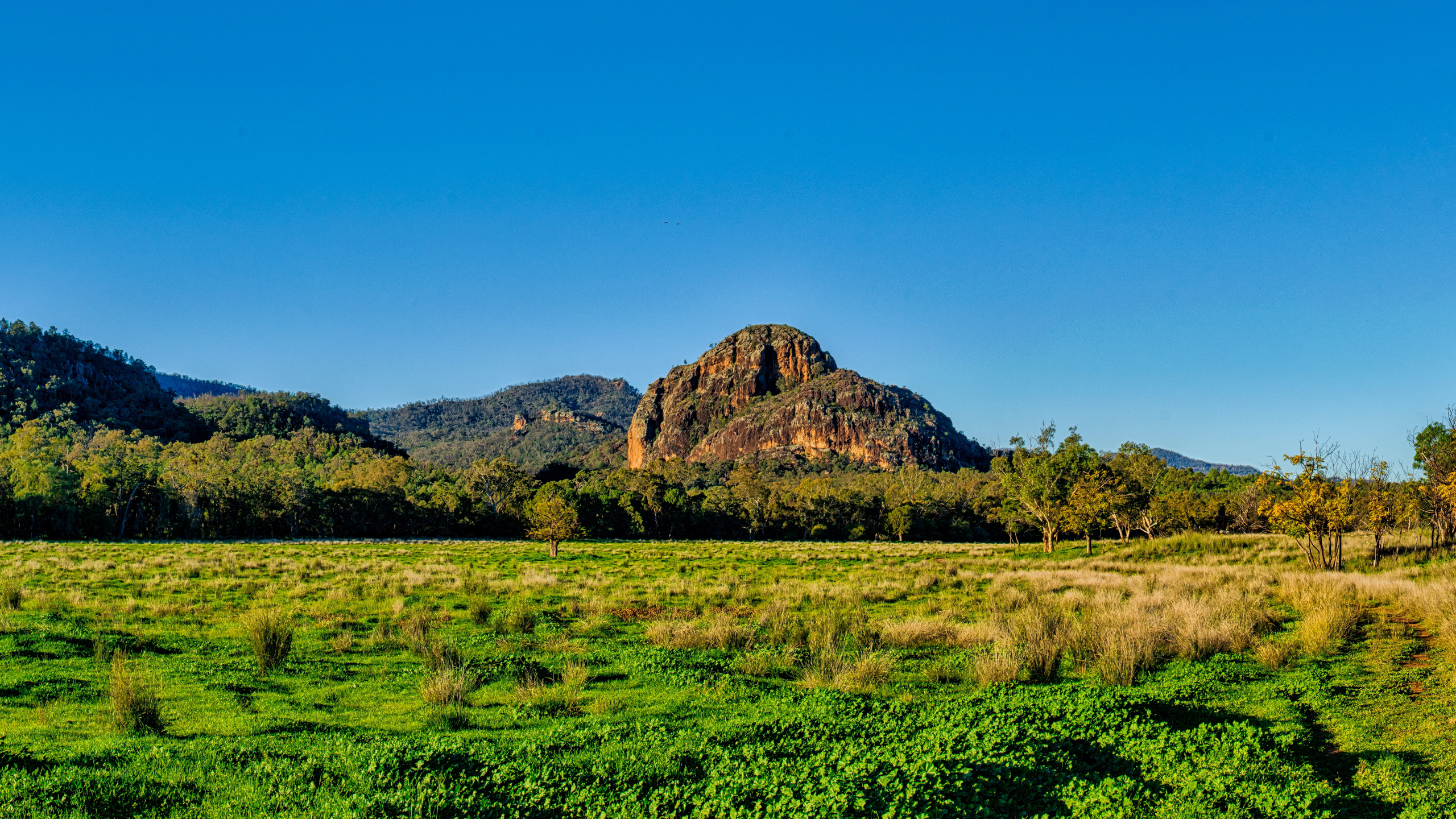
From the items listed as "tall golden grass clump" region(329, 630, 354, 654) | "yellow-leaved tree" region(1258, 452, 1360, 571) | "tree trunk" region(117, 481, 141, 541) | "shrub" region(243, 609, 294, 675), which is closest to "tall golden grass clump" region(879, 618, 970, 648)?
"tall golden grass clump" region(329, 630, 354, 654)

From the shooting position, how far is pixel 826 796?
580 centimetres

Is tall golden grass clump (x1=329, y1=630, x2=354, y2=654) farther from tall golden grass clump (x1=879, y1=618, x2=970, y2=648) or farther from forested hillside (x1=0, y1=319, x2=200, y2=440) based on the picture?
forested hillside (x1=0, y1=319, x2=200, y2=440)

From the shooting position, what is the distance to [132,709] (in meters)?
7.99

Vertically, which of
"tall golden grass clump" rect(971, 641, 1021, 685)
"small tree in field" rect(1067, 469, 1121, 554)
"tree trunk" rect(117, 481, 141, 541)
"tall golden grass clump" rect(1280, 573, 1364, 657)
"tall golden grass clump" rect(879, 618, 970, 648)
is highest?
"small tree in field" rect(1067, 469, 1121, 554)

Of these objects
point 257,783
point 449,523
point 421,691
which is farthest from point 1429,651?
point 449,523

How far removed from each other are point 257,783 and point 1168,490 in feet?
258

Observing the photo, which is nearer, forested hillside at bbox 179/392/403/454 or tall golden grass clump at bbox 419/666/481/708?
tall golden grass clump at bbox 419/666/481/708

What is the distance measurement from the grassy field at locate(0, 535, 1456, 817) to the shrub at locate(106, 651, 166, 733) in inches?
1.3

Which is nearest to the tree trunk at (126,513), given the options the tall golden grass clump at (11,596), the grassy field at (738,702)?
the grassy field at (738,702)

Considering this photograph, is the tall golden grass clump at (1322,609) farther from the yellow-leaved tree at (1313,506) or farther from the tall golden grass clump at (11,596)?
the tall golden grass clump at (11,596)

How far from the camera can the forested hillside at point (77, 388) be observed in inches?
5084

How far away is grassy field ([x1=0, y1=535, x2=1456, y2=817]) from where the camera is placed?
606cm

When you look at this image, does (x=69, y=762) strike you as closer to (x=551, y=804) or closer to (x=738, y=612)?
(x=551, y=804)

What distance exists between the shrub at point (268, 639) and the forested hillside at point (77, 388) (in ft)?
465
